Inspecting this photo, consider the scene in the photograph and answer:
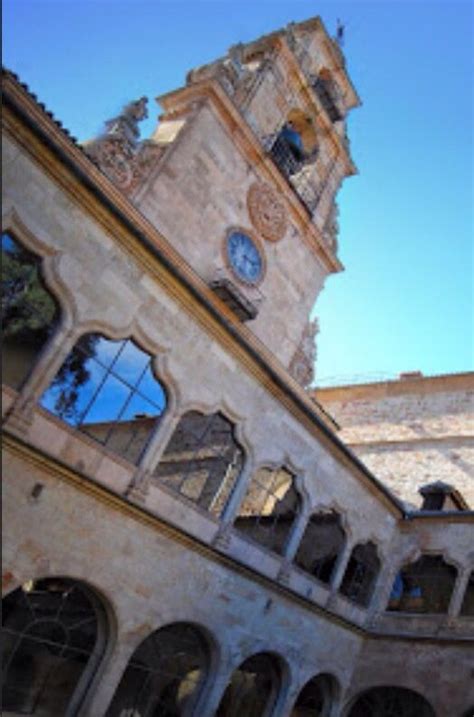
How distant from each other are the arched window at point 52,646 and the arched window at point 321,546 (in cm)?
688

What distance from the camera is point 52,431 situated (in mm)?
9367

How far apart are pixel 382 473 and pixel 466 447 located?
9.34 ft

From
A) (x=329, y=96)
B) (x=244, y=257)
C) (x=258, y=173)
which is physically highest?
(x=329, y=96)

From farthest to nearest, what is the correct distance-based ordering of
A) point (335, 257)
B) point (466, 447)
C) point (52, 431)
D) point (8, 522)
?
point (466, 447), point (335, 257), point (52, 431), point (8, 522)

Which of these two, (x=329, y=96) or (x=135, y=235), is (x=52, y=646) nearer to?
(x=135, y=235)

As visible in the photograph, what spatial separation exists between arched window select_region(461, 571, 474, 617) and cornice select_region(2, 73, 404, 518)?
13.9 ft

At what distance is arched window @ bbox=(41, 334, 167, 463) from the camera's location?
10.4 metres

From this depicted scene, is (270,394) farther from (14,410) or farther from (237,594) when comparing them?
(14,410)

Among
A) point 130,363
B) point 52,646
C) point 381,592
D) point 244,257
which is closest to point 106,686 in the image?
Result: point 52,646

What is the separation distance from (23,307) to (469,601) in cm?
1305

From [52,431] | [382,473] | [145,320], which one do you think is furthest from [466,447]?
[52,431]

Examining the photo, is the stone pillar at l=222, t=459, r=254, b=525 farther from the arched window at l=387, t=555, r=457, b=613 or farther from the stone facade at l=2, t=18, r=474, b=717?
the arched window at l=387, t=555, r=457, b=613

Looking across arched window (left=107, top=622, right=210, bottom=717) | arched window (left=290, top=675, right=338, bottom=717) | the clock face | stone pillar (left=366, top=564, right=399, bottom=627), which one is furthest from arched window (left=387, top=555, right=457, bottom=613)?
the clock face

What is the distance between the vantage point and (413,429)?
74.2 feet
